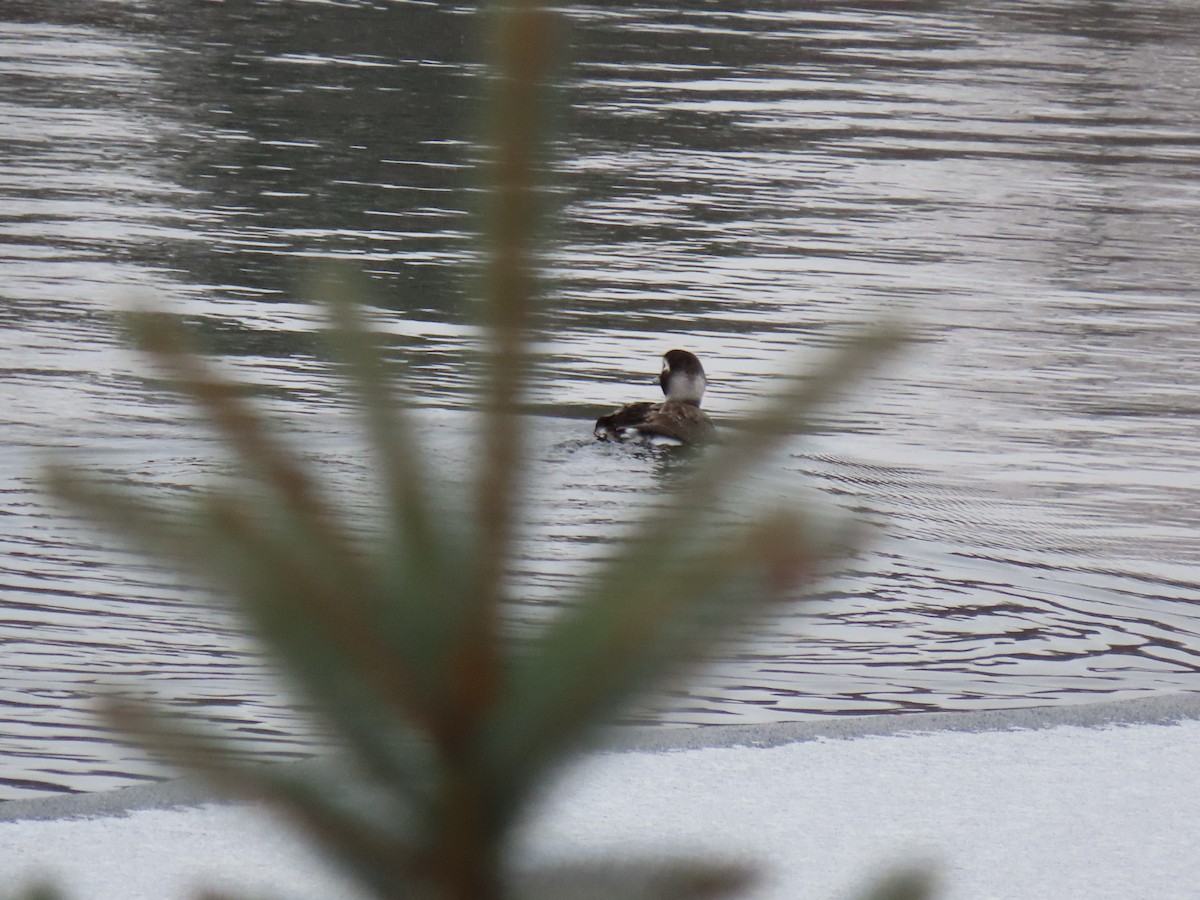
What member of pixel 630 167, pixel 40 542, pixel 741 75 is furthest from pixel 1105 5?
pixel 40 542

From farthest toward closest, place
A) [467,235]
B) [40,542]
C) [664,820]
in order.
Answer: [40,542]
[664,820]
[467,235]

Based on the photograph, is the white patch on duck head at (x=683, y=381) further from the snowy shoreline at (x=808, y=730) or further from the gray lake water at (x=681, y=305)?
the snowy shoreline at (x=808, y=730)

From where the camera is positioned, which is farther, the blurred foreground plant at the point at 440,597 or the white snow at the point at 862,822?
the white snow at the point at 862,822

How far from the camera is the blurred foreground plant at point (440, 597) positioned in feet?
2.16

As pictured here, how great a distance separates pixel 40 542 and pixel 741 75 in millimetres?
14732

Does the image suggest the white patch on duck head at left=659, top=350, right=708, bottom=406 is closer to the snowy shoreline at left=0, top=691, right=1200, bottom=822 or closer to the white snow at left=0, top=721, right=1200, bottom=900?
the snowy shoreline at left=0, top=691, right=1200, bottom=822

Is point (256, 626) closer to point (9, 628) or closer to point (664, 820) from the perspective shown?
point (664, 820)

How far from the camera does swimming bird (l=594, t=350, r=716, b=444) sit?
24.9 feet

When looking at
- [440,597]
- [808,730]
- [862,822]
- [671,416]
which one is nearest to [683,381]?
[671,416]

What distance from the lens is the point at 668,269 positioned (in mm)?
11508

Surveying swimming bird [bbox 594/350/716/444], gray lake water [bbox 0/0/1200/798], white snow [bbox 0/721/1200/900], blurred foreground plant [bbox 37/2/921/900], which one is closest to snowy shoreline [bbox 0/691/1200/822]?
white snow [bbox 0/721/1200/900]

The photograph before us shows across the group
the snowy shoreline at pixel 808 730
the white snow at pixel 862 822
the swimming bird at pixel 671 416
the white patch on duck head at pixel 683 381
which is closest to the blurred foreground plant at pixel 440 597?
the white snow at pixel 862 822

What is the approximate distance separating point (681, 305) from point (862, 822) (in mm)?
7200

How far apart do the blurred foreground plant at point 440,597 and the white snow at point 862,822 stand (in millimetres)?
2344
